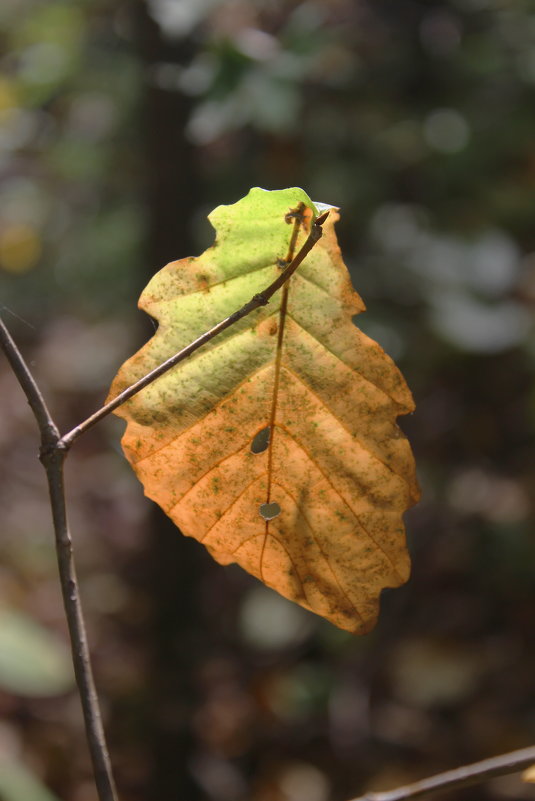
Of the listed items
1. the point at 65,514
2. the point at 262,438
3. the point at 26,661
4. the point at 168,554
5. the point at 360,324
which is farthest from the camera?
the point at 168,554

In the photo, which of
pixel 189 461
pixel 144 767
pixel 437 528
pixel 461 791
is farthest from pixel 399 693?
pixel 189 461

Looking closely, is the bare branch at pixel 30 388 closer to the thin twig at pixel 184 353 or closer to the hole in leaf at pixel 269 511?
the thin twig at pixel 184 353

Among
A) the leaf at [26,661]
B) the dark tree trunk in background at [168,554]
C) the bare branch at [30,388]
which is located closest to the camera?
the bare branch at [30,388]

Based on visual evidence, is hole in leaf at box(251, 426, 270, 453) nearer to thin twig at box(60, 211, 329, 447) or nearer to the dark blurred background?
thin twig at box(60, 211, 329, 447)

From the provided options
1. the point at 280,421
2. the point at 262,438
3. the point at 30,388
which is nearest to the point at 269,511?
the point at 280,421

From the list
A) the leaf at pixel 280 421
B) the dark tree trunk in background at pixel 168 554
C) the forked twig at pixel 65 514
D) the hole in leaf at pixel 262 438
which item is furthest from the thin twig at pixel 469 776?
the dark tree trunk in background at pixel 168 554

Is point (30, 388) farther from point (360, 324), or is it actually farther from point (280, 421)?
point (360, 324)

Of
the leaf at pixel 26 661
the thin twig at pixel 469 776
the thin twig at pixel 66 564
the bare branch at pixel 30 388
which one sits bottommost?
the leaf at pixel 26 661
